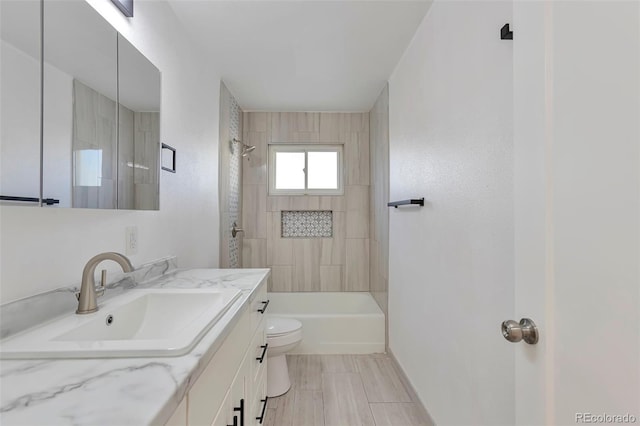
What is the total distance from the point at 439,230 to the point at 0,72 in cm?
169

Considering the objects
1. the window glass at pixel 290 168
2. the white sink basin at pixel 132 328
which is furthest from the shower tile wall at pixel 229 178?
the white sink basin at pixel 132 328

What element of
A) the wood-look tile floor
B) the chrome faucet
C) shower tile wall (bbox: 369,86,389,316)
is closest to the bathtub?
the wood-look tile floor

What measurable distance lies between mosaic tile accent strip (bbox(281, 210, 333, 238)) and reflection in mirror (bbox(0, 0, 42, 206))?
2.76 metres

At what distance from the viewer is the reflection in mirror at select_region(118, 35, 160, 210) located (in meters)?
1.20

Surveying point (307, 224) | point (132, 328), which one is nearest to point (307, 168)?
point (307, 224)

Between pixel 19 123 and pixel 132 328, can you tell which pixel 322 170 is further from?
pixel 19 123

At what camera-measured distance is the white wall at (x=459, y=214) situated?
1.07 metres

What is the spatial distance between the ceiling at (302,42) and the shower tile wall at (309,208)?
0.50 metres

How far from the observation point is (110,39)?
113cm

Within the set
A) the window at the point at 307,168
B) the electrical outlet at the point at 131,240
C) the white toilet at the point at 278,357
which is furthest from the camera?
the window at the point at 307,168

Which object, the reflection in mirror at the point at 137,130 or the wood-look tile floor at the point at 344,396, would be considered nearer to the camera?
the reflection in mirror at the point at 137,130

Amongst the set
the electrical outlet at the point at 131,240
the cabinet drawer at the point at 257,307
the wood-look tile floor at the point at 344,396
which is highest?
the electrical outlet at the point at 131,240

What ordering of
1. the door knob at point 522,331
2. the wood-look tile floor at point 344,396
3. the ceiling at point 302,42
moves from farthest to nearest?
the wood-look tile floor at point 344,396
the ceiling at point 302,42
the door knob at point 522,331

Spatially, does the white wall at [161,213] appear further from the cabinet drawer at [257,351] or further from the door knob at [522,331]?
the door knob at [522,331]
